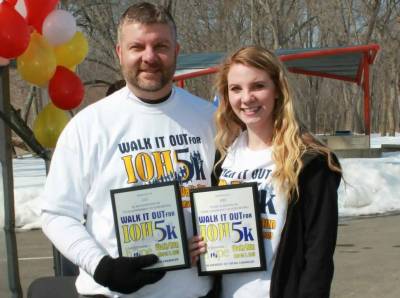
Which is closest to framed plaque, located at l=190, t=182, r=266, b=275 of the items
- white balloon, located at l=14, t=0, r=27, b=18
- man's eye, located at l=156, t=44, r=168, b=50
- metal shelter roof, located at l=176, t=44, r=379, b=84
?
man's eye, located at l=156, t=44, r=168, b=50

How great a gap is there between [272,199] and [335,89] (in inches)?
2186

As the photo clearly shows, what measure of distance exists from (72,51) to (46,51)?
1.23 feet

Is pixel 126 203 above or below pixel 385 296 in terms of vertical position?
above

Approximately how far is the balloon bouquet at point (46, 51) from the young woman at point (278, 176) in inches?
56.6

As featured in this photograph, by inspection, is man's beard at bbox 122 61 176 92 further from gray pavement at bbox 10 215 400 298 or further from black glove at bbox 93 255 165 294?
gray pavement at bbox 10 215 400 298

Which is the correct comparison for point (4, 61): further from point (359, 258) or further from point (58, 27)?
point (359, 258)

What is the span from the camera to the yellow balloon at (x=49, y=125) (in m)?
4.21

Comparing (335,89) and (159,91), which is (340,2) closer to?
(335,89)

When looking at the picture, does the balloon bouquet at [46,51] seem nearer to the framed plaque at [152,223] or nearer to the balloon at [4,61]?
the balloon at [4,61]

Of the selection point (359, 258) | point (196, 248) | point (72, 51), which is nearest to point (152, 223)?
point (196, 248)

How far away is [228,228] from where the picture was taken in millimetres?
2492

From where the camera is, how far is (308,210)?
7.79 feet

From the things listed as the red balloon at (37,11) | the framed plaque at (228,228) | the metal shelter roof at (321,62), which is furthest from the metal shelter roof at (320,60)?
the framed plaque at (228,228)

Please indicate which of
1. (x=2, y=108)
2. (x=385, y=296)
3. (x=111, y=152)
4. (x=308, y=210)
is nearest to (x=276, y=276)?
(x=308, y=210)
